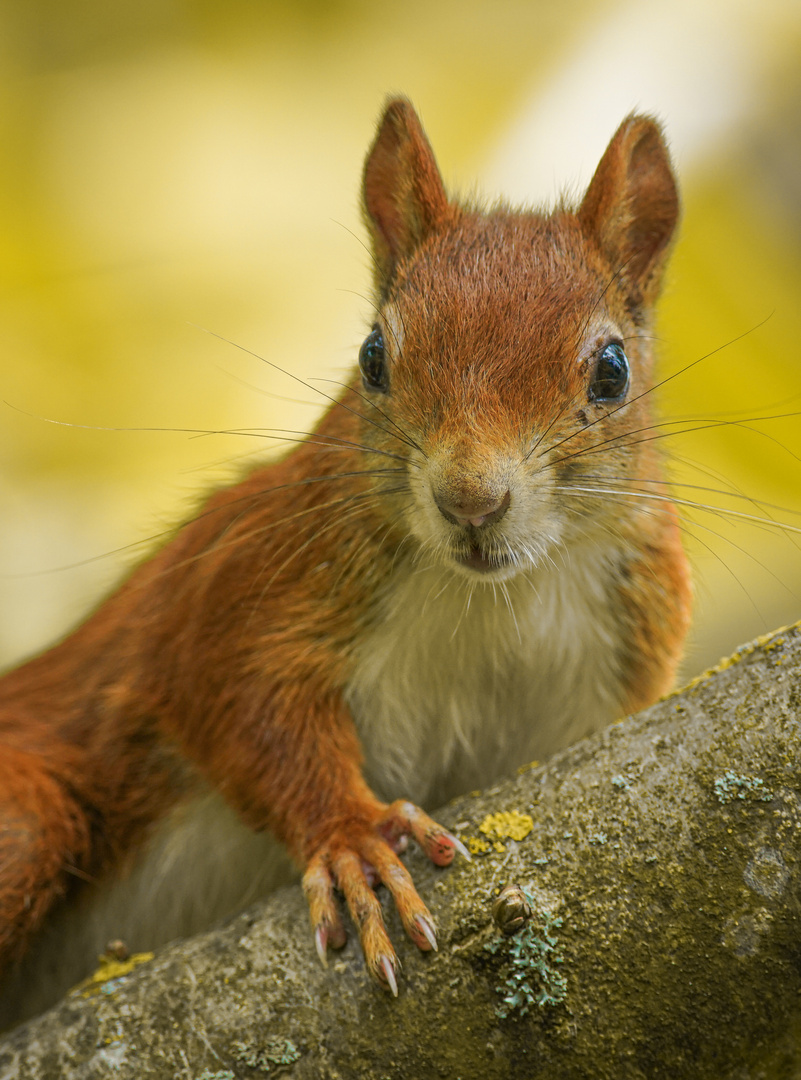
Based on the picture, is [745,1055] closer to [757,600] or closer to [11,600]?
[757,600]

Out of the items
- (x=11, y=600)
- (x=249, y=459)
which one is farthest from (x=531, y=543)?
(x=11, y=600)

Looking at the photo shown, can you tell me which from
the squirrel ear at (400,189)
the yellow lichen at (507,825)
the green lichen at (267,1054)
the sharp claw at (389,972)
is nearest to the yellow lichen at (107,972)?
the green lichen at (267,1054)

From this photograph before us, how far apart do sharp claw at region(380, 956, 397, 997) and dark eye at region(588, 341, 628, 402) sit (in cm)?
81

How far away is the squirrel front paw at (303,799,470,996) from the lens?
1247 mm

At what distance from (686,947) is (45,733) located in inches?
52.8

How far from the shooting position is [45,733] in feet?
6.61

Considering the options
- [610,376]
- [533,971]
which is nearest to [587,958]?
[533,971]

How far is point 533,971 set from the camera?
1.16 metres

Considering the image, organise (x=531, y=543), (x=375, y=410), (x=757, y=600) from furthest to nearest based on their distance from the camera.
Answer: (x=757, y=600)
(x=375, y=410)
(x=531, y=543)

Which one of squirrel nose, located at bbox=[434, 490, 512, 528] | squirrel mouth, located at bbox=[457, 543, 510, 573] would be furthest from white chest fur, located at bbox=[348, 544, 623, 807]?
squirrel nose, located at bbox=[434, 490, 512, 528]

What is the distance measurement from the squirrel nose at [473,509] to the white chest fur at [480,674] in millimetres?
352

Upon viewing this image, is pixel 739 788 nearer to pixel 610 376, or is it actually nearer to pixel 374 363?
pixel 610 376

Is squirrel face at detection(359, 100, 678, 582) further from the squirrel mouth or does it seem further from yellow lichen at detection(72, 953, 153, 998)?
yellow lichen at detection(72, 953, 153, 998)

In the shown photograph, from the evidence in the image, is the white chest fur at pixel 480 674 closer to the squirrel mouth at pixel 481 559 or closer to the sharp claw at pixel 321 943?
the squirrel mouth at pixel 481 559
